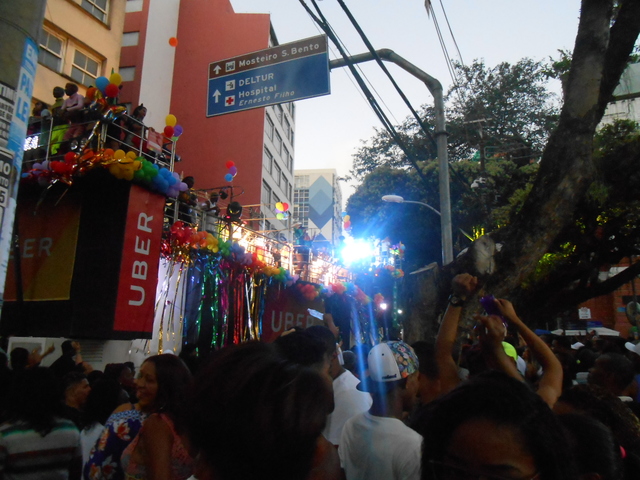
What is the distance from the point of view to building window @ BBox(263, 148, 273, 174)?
2905 centimetres

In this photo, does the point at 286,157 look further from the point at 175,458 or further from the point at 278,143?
the point at 175,458

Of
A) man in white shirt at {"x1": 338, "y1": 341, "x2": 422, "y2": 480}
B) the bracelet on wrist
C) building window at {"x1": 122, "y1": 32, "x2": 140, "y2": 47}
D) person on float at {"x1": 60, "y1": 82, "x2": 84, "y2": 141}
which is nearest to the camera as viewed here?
man in white shirt at {"x1": 338, "y1": 341, "x2": 422, "y2": 480}

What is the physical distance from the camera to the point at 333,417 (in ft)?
11.9

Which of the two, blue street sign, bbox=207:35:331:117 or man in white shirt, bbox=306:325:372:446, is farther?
blue street sign, bbox=207:35:331:117

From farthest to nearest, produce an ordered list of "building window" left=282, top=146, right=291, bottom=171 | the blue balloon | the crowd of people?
"building window" left=282, top=146, right=291, bottom=171, the blue balloon, the crowd of people

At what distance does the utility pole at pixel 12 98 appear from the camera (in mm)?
2812

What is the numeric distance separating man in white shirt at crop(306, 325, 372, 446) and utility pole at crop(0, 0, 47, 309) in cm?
202

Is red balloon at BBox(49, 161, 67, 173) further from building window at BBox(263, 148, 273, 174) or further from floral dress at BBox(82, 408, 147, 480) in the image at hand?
building window at BBox(263, 148, 273, 174)

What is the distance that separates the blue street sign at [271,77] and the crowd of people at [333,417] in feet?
13.2

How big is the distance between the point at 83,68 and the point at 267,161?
13.7 metres

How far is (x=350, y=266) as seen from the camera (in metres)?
13.8

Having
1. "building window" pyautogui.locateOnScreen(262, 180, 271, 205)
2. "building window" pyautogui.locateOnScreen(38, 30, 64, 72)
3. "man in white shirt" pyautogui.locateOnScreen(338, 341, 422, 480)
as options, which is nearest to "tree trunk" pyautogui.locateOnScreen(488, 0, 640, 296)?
"man in white shirt" pyautogui.locateOnScreen(338, 341, 422, 480)

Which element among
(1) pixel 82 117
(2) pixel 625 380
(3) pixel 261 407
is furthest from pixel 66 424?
(1) pixel 82 117

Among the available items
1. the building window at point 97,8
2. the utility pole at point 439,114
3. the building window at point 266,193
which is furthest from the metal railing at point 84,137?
the building window at point 266,193
